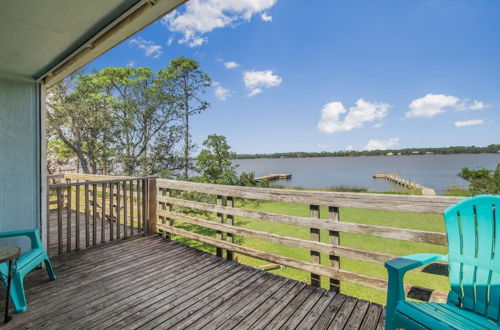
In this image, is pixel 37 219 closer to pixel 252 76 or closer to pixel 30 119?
pixel 30 119

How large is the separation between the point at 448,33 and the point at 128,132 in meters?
37.8

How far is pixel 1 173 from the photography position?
2.61 m

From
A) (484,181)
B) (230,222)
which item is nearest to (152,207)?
(230,222)

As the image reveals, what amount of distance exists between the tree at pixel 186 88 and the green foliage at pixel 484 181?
13819 millimetres

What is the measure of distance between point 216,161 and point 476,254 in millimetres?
7062

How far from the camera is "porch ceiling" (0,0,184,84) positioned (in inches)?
61.1

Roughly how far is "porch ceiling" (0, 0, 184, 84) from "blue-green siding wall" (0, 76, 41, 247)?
0.43 metres

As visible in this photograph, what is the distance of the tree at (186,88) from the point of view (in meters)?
12.5

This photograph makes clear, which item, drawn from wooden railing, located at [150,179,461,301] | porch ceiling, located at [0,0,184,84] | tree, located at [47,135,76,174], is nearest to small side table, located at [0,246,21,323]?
porch ceiling, located at [0,0,184,84]

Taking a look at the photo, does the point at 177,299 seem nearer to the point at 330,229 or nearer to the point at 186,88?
the point at 330,229

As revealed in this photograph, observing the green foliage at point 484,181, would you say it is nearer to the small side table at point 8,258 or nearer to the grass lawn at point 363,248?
the grass lawn at point 363,248

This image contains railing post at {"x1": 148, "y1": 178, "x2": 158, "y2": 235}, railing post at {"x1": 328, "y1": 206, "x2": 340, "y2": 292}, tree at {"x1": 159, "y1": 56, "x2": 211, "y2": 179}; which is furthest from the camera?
tree at {"x1": 159, "y1": 56, "x2": 211, "y2": 179}

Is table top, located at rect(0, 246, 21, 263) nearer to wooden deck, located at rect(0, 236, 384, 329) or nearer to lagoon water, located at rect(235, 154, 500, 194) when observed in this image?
wooden deck, located at rect(0, 236, 384, 329)

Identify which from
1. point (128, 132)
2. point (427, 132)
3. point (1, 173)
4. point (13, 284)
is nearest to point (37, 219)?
point (1, 173)
